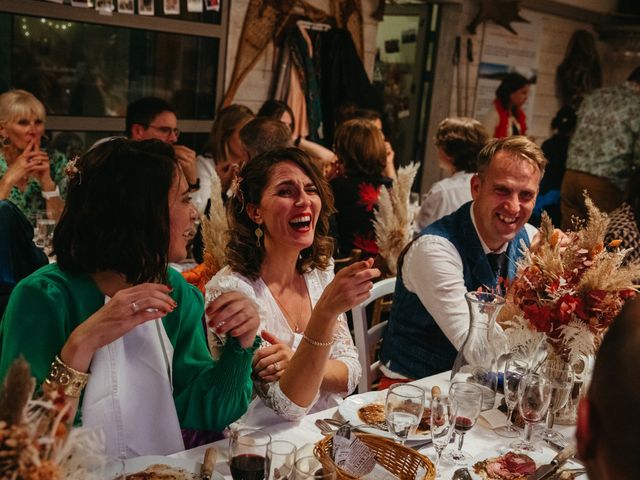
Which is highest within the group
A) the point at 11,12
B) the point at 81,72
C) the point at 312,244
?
the point at 11,12

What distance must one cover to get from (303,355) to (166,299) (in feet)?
1.96

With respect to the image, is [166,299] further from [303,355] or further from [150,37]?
[150,37]

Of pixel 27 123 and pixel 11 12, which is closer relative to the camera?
pixel 27 123

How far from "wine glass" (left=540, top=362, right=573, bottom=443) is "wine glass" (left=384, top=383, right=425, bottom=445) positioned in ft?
1.33

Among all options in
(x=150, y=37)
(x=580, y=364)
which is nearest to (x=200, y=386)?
(x=580, y=364)

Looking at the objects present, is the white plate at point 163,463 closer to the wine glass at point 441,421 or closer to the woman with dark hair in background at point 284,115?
the wine glass at point 441,421

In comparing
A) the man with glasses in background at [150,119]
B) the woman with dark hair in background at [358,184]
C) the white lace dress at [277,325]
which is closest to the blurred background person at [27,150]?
the man with glasses in background at [150,119]

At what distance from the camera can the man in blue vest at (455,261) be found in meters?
2.69

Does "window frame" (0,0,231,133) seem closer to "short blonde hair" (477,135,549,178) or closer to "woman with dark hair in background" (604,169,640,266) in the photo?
"short blonde hair" (477,135,549,178)

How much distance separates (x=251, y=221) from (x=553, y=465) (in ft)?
4.45

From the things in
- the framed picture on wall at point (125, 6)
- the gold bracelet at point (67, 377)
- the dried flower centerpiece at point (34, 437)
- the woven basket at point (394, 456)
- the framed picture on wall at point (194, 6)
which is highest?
the framed picture on wall at point (194, 6)

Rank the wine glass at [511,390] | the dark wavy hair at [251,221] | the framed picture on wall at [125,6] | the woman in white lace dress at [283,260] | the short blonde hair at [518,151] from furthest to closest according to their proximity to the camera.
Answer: the framed picture on wall at [125,6], the short blonde hair at [518,151], the dark wavy hair at [251,221], the woman in white lace dress at [283,260], the wine glass at [511,390]

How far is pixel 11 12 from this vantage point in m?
4.47

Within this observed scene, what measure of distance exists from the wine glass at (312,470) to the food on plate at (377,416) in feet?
1.79
